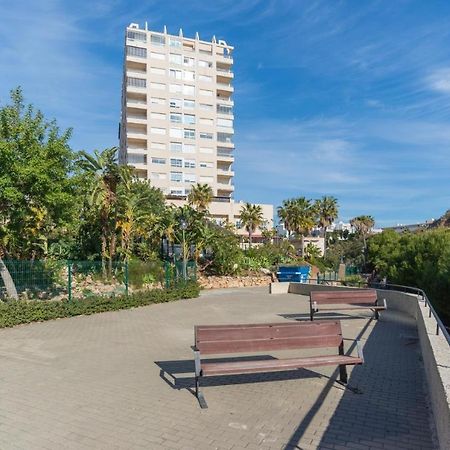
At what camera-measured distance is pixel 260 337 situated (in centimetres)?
593

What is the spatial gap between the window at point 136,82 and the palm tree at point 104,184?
51184 millimetres

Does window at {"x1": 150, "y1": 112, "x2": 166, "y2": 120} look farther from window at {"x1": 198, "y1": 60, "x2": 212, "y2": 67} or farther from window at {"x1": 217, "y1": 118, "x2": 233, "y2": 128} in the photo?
window at {"x1": 198, "y1": 60, "x2": 212, "y2": 67}

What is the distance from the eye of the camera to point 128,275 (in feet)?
54.9

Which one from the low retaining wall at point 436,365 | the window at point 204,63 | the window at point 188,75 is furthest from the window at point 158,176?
the low retaining wall at point 436,365

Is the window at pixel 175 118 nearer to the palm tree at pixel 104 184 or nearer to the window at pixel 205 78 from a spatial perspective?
the window at pixel 205 78

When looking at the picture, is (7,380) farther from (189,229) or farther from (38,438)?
(189,229)

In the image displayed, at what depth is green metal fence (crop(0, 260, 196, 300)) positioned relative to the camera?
12.7 m

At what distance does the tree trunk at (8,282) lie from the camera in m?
12.2

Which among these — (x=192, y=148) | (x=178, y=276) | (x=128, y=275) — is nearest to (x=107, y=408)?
(x=128, y=275)

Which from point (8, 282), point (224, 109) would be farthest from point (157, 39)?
point (8, 282)

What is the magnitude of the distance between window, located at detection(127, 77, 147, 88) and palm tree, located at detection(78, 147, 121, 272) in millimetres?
51184

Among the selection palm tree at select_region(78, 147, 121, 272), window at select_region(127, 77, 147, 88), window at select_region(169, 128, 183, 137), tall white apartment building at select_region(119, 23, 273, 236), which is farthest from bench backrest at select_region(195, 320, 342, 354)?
window at select_region(127, 77, 147, 88)

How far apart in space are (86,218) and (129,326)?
1056 cm

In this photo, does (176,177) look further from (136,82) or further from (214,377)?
(214,377)
